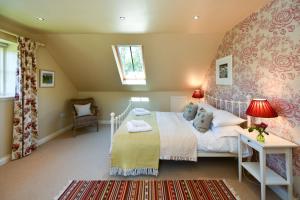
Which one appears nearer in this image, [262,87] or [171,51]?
[262,87]

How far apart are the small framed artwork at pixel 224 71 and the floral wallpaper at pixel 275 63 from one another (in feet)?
0.92

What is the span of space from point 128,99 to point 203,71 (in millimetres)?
2596

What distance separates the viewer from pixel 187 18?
287 cm

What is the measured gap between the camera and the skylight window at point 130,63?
4.60 m

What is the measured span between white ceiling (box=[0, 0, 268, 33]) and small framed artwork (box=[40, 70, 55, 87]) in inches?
39.8

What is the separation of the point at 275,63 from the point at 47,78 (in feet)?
15.1

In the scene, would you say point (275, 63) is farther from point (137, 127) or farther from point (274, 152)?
point (137, 127)

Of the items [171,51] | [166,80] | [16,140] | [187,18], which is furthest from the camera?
[166,80]

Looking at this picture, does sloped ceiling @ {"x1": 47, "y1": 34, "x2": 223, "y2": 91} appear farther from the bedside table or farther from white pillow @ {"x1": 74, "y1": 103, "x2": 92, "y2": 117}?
the bedside table

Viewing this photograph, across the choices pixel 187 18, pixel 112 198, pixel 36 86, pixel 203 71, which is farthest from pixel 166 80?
pixel 112 198

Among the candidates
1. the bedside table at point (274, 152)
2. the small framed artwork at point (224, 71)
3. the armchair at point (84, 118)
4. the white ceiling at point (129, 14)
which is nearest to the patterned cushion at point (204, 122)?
the bedside table at point (274, 152)

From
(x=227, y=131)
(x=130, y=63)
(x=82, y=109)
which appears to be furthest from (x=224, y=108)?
(x=82, y=109)

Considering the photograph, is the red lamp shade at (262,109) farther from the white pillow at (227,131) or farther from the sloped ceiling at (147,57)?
the sloped ceiling at (147,57)

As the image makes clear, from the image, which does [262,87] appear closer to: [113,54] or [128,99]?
[113,54]
